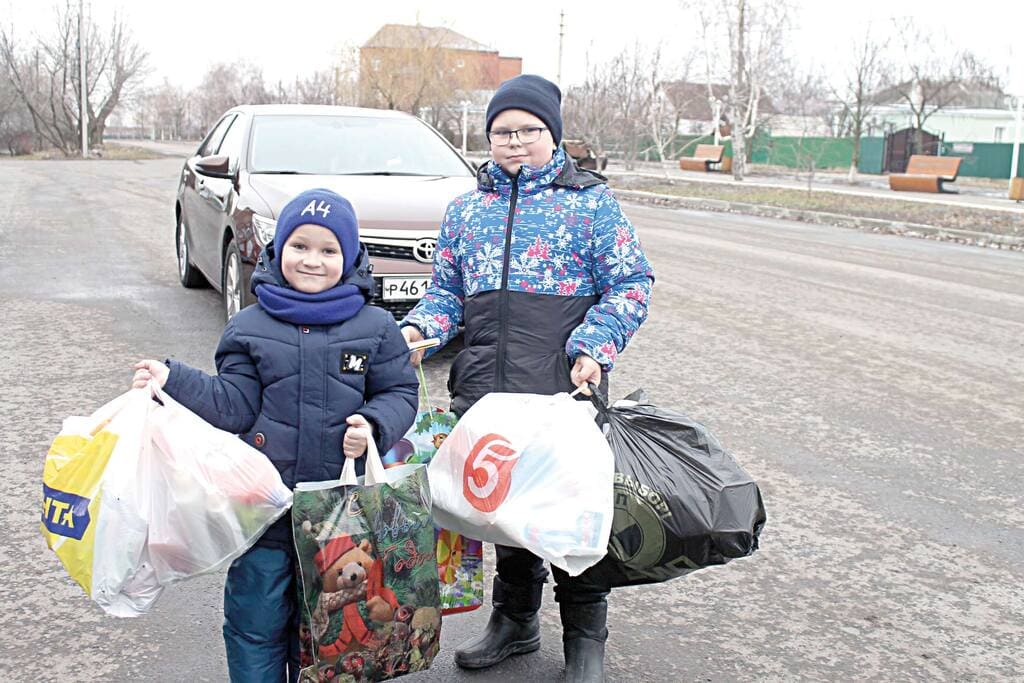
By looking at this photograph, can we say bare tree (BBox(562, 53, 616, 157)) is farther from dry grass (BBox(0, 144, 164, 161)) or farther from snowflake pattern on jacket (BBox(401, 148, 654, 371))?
snowflake pattern on jacket (BBox(401, 148, 654, 371))

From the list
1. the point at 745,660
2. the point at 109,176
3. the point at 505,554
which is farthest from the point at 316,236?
the point at 109,176

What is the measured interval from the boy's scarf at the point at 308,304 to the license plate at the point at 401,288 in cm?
381

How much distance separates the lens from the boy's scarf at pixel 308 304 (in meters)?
2.47

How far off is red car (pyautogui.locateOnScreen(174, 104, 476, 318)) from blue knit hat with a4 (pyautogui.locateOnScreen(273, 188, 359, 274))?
3569 mm

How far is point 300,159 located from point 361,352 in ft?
17.0

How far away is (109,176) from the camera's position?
28234mm

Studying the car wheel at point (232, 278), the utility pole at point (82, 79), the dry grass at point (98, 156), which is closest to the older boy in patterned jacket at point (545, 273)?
the car wheel at point (232, 278)

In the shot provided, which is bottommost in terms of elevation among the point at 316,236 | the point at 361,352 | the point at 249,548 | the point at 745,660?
the point at 745,660

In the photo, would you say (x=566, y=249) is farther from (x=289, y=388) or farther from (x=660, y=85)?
(x=660, y=85)

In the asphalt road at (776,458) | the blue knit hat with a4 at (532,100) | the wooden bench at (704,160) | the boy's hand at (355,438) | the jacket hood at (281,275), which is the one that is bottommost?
the asphalt road at (776,458)

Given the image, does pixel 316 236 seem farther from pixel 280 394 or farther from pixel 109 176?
pixel 109 176

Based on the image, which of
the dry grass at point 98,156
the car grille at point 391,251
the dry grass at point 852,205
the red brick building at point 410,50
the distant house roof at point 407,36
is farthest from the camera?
the distant house roof at point 407,36

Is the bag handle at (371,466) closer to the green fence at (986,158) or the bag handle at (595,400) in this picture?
the bag handle at (595,400)

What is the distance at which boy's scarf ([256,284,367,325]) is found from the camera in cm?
247
